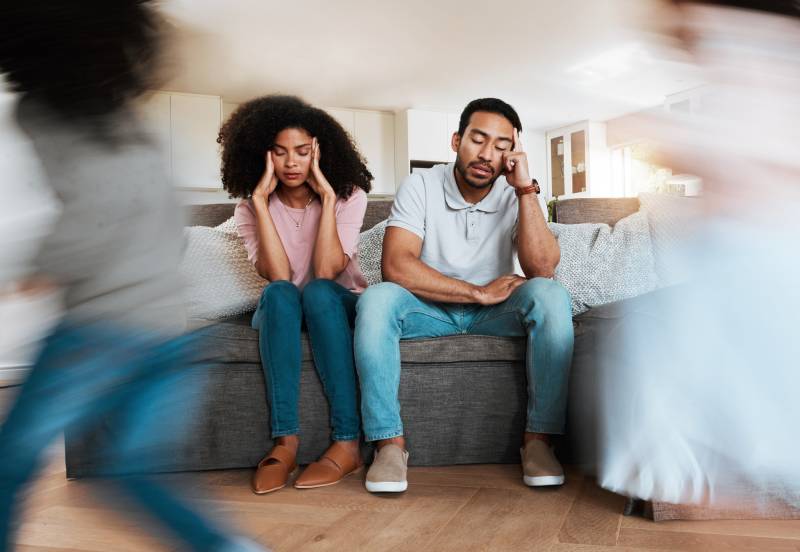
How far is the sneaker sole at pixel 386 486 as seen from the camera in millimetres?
1680

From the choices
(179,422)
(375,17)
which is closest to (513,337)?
(179,422)

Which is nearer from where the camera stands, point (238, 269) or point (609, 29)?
point (238, 269)

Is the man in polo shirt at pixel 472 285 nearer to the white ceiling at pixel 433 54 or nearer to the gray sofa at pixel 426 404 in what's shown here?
the gray sofa at pixel 426 404

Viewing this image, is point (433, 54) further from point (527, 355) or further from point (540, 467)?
point (540, 467)

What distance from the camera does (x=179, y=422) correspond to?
784 mm

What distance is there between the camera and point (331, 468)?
5.90ft

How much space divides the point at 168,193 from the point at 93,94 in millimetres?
116

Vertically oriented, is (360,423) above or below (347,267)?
below

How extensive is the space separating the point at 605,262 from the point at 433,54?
4458 mm

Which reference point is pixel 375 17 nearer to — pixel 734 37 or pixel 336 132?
pixel 336 132

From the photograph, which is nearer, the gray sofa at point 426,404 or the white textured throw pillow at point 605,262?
the gray sofa at point 426,404

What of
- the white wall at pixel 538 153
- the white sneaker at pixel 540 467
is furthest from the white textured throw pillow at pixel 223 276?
the white wall at pixel 538 153

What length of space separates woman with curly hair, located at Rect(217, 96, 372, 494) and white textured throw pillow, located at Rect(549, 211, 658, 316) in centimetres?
70

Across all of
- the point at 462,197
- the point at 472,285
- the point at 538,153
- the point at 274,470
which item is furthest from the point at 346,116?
the point at 274,470
